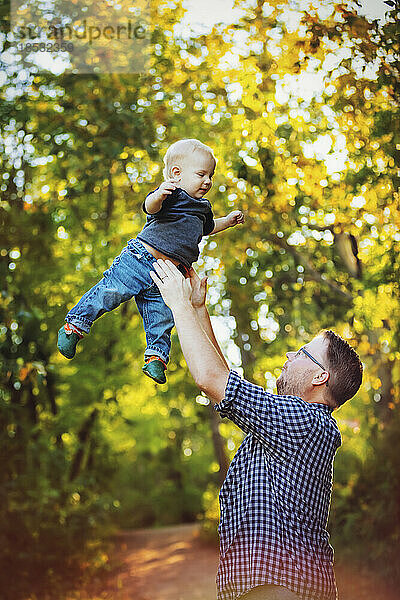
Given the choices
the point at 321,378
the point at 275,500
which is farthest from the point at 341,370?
the point at 275,500

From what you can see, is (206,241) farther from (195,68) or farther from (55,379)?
(55,379)

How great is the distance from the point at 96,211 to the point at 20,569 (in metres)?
3.12

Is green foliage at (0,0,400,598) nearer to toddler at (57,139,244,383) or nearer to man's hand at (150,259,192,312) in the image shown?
toddler at (57,139,244,383)

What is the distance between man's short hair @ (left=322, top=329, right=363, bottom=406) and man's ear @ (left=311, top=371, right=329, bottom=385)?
0.05ft

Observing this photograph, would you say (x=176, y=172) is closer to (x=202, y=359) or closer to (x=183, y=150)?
(x=183, y=150)

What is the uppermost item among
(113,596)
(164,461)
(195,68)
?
(195,68)

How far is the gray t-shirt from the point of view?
1.95 m

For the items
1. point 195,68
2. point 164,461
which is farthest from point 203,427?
point 195,68

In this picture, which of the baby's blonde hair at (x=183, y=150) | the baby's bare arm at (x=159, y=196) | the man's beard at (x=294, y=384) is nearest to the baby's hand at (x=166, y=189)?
the baby's bare arm at (x=159, y=196)

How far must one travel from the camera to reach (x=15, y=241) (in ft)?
20.0

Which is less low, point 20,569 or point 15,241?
point 15,241

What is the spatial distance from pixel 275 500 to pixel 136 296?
0.66 meters

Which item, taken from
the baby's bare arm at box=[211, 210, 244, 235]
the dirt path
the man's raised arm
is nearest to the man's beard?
the man's raised arm

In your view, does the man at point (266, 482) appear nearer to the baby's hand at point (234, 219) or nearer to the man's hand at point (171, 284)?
the man's hand at point (171, 284)
